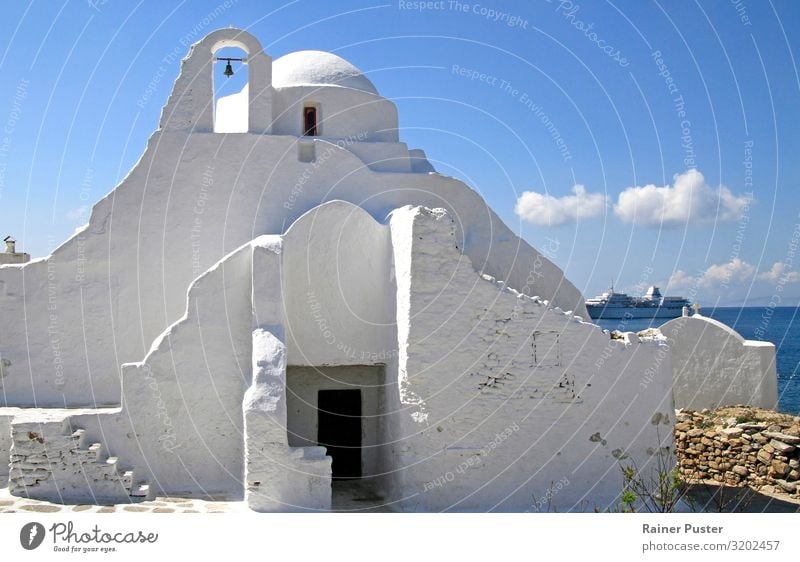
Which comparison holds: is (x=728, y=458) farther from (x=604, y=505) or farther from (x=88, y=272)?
(x=88, y=272)

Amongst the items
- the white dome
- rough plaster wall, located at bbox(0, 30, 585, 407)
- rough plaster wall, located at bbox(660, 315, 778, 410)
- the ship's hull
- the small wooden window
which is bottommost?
the ship's hull

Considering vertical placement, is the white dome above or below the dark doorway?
above

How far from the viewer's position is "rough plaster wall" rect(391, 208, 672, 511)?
443 inches

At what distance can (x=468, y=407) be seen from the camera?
11.4 metres

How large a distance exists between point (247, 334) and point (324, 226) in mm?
2072

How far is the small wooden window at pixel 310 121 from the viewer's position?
1509 cm

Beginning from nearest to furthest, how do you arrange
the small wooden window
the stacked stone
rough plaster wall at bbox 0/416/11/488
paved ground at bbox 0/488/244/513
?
paved ground at bbox 0/488/244/513 < rough plaster wall at bbox 0/416/11/488 < the stacked stone < the small wooden window

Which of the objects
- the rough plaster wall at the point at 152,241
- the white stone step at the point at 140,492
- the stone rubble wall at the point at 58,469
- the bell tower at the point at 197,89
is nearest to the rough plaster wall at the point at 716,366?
the rough plaster wall at the point at 152,241

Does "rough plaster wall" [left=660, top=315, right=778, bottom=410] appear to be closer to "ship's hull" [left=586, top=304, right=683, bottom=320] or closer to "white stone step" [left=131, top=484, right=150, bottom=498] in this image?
"white stone step" [left=131, top=484, right=150, bottom=498]

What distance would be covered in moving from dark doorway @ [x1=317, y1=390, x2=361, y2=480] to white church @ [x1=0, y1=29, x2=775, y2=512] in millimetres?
34

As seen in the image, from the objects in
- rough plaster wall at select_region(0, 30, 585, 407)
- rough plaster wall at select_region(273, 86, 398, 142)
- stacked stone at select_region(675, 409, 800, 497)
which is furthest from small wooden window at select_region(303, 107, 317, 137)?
stacked stone at select_region(675, 409, 800, 497)

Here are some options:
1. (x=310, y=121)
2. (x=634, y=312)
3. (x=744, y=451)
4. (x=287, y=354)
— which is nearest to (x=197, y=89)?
(x=310, y=121)

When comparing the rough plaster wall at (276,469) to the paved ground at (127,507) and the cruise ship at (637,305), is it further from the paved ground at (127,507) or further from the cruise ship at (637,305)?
the cruise ship at (637,305)

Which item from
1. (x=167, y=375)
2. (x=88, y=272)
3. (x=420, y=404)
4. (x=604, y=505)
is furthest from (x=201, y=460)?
(x=604, y=505)
